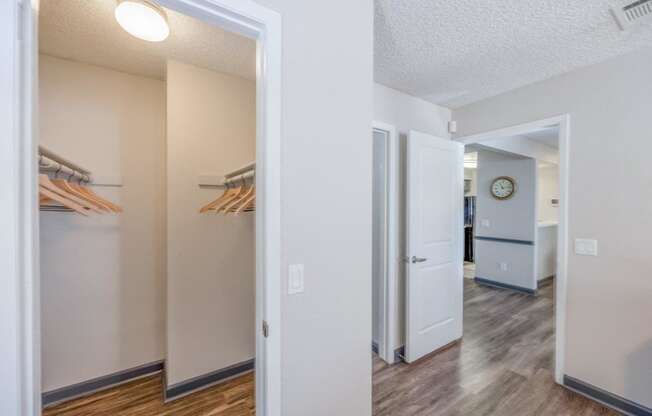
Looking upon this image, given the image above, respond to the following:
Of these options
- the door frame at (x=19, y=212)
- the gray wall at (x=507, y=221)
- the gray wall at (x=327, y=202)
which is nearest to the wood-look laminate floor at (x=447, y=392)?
the gray wall at (x=327, y=202)

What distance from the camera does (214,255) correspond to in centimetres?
224

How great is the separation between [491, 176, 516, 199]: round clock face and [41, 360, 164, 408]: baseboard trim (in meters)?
5.28

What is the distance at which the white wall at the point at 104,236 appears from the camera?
1.96 metres

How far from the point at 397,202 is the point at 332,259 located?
155 centimetres

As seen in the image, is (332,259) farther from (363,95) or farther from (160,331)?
(160,331)

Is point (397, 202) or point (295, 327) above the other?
point (397, 202)

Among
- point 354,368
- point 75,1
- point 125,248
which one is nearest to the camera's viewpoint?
point 354,368

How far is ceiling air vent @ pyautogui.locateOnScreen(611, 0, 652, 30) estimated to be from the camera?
4.88 ft

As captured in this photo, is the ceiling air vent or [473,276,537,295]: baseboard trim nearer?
the ceiling air vent

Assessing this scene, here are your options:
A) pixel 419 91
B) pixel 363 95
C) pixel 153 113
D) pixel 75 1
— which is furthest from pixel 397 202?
pixel 75 1

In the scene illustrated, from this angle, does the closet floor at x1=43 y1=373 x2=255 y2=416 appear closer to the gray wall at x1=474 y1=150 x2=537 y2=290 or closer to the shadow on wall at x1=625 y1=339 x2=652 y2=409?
the shadow on wall at x1=625 y1=339 x2=652 y2=409

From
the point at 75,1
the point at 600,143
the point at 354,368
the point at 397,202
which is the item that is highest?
the point at 75,1

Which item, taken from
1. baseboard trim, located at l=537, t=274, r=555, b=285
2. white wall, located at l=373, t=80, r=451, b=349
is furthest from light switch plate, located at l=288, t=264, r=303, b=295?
baseboard trim, located at l=537, t=274, r=555, b=285

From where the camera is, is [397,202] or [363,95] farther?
[397,202]
